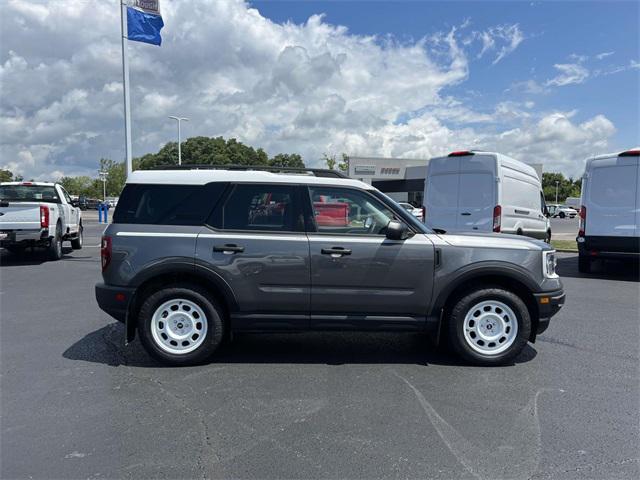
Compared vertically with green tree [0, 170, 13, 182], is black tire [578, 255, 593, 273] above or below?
below

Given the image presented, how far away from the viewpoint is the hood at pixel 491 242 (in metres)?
4.73

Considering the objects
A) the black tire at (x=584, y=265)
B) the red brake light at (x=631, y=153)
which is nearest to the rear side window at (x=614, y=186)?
the red brake light at (x=631, y=153)

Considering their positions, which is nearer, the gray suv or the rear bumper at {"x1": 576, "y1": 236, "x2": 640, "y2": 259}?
the gray suv

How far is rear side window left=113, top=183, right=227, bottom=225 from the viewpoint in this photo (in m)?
4.71

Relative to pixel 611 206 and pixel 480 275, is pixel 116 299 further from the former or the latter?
pixel 611 206

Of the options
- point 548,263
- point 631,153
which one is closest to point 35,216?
point 548,263

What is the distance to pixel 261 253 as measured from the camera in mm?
4598

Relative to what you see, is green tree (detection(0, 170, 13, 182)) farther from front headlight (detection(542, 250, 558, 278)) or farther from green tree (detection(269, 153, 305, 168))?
front headlight (detection(542, 250, 558, 278))

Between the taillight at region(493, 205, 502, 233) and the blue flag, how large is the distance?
10.7m

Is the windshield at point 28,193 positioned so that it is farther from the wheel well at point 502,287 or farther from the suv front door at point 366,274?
the wheel well at point 502,287

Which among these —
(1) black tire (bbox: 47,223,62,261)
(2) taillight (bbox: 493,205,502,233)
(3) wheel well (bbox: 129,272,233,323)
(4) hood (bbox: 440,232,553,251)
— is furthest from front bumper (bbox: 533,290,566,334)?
(1) black tire (bbox: 47,223,62,261)

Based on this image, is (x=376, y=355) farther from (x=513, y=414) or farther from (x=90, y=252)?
(x=90, y=252)

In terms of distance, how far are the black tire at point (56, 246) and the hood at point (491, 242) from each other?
1062 centimetres

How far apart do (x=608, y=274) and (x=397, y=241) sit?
8.59 meters
